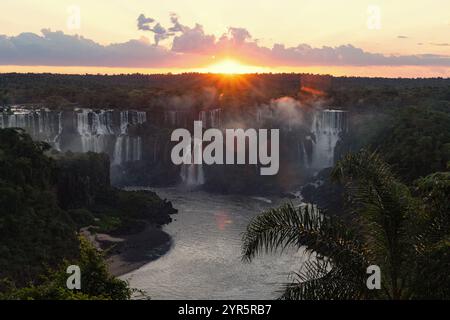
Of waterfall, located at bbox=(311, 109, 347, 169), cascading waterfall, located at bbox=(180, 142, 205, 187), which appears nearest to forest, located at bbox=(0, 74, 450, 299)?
waterfall, located at bbox=(311, 109, 347, 169)

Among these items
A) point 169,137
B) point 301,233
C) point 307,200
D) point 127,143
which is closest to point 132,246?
point 307,200

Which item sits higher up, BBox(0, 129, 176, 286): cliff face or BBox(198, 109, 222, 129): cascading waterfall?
BBox(198, 109, 222, 129): cascading waterfall

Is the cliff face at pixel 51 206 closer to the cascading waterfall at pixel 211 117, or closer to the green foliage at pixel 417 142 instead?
the green foliage at pixel 417 142

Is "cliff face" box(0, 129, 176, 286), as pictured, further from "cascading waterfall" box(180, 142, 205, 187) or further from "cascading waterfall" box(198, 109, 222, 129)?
"cascading waterfall" box(198, 109, 222, 129)

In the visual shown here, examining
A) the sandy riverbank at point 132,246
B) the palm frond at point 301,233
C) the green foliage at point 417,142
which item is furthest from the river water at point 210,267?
the palm frond at point 301,233

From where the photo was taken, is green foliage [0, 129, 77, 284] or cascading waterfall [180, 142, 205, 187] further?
cascading waterfall [180, 142, 205, 187]

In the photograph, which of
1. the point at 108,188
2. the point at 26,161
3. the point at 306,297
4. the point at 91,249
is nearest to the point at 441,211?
the point at 306,297
